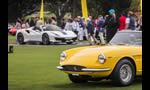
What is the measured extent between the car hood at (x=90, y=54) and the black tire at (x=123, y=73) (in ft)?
0.84

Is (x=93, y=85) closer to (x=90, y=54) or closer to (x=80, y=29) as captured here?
(x=90, y=54)

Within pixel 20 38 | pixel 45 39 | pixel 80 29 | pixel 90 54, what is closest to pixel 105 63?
pixel 90 54

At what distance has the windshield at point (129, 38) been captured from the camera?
9906 millimetres

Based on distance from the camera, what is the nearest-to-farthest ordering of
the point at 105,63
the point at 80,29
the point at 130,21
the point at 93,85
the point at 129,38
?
the point at 105,63, the point at 93,85, the point at 129,38, the point at 130,21, the point at 80,29

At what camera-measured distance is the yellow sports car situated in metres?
8.78

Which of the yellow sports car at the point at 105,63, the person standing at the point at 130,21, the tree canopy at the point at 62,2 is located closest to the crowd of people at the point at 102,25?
the person standing at the point at 130,21

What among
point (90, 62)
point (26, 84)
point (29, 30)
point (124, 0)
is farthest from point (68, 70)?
point (124, 0)

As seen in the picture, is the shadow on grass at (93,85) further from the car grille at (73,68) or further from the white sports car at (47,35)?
the white sports car at (47,35)

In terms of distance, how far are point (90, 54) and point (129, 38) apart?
4.60 feet

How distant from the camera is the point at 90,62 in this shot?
349 inches

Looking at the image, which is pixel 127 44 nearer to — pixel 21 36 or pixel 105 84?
pixel 105 84

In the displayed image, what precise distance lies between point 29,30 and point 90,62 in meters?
19.3

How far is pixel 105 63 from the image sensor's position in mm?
8766

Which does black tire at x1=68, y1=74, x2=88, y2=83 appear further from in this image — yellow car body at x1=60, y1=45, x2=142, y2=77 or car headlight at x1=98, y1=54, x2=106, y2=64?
car headlight at x1=98, y1=54, x2=106, y2=64
